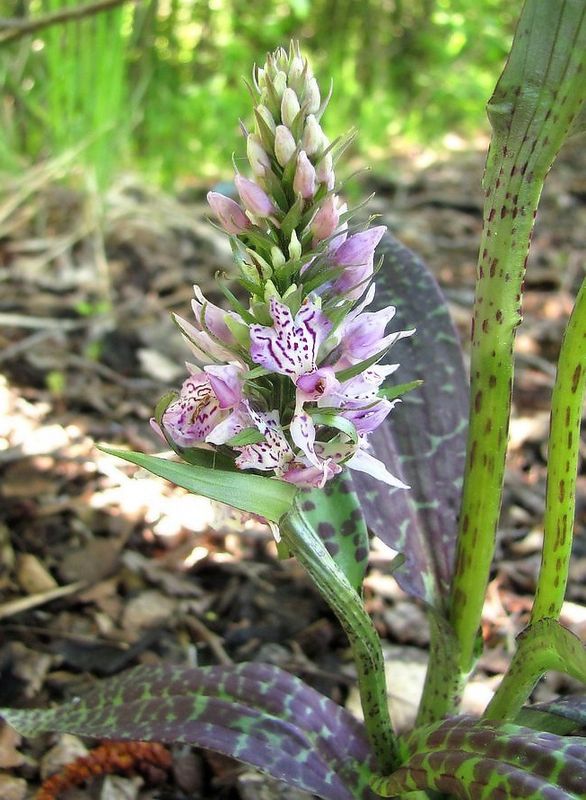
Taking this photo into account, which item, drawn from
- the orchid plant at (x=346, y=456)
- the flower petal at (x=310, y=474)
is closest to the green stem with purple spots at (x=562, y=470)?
the orchid plant at (x=346, y=456)

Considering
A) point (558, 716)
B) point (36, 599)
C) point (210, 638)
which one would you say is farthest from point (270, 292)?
point (36, 599)

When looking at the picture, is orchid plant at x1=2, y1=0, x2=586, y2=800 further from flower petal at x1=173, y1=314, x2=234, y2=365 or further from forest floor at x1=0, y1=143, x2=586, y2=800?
forest floor at x1=0, y1=143, x2=586, y2=800

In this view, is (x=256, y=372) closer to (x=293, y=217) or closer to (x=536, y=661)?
(x=293, y=217)

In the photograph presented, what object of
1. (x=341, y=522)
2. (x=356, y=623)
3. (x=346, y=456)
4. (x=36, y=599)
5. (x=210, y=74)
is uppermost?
(x=210, y=74)

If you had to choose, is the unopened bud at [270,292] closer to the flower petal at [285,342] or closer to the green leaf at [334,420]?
the flower petal at [285,342]

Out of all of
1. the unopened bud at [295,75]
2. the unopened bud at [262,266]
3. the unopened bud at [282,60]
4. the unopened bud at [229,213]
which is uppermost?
the unopened bud at [282,60]
